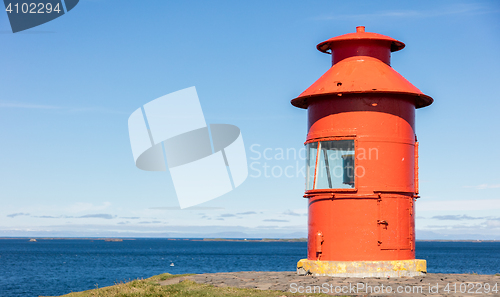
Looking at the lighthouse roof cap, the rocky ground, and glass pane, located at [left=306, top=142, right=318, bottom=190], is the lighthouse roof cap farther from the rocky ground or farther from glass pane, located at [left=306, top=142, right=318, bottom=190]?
the rocky ground

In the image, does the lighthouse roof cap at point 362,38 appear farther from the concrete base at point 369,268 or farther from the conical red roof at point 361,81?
the concrete base at point 369,268

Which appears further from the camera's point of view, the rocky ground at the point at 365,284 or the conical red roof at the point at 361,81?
the conical red roof at the point at 361,81

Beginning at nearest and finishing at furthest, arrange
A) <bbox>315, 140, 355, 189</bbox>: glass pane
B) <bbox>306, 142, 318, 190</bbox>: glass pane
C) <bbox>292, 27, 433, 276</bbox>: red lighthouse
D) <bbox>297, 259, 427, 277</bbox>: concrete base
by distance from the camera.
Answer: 1. <bbox>297, 259, 427, 277</bbox>: concrete base
2. <bbox>292, 27, 433, 276</bbox>: red lighthouse
3. <bbox>315, 140, 355, 189</bbox>: glass pane
4. <bbox>306, 142, 318, 190</bbox>: glass pane

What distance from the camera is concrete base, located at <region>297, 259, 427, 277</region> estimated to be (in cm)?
1387

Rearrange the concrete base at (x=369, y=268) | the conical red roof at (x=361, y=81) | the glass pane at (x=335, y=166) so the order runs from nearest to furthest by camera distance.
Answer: the concrete base at (x=369, y=268)
the conical red roof at (x=361, y=81)
the glass pane at (x=335, y=166)

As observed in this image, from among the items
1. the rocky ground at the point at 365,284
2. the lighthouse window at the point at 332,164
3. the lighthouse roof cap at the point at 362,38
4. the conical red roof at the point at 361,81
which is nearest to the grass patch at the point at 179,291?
the rocky ground at the point at 365,284

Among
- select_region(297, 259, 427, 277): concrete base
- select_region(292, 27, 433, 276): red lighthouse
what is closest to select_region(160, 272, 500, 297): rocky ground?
select_region(297, 259, 427, 277): concrete base

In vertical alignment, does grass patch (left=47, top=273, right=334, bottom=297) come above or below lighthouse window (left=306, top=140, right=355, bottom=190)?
below

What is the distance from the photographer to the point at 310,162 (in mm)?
15539

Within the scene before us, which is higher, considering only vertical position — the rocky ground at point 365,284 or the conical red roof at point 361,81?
the conical red roof at point 361,81

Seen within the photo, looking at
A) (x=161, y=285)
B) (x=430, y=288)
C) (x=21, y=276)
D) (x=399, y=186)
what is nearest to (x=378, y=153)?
(x=399, y=186)

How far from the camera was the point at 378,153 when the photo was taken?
14438 mm

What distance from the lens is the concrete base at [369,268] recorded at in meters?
13.9

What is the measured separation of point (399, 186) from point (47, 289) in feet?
138
